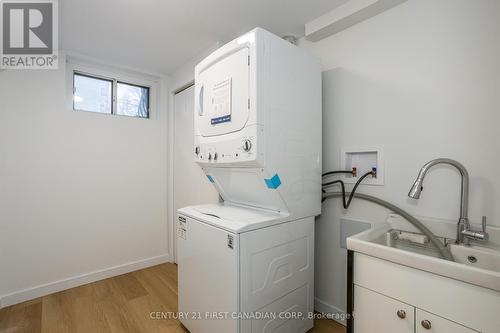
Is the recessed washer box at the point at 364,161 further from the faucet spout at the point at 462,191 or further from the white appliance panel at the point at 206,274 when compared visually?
the white appliance panel at the point at 206,274

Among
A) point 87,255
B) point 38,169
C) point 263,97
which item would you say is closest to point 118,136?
point 38,169

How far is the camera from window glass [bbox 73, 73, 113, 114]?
A: 8.04ft

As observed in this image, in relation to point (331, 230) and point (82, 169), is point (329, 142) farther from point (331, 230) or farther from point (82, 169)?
point (82, 169)

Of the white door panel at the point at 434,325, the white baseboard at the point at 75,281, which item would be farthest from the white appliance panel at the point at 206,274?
the white baseboard at the point at 75,281

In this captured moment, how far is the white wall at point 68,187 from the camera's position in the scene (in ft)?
6.70

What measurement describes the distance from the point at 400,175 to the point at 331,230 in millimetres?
658

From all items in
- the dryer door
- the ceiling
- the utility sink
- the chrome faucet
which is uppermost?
the ceiling

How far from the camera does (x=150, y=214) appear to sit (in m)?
2.84

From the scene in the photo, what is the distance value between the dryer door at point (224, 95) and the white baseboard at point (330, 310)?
1.57 m

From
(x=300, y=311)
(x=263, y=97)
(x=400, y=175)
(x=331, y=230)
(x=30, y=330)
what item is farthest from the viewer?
(x=331, y=230)

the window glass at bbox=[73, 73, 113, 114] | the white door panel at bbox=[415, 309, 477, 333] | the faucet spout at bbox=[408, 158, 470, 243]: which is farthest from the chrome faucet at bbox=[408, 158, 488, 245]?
the window glass at bbox=[73, 73, 113, 114]

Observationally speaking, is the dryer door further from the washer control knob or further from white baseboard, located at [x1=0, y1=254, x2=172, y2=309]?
white baseboard, located at [x1=0, y1=254, x2=172, y2=309]

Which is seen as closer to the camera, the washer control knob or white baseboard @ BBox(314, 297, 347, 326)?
the washer control knob

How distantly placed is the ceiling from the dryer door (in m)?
0.47
